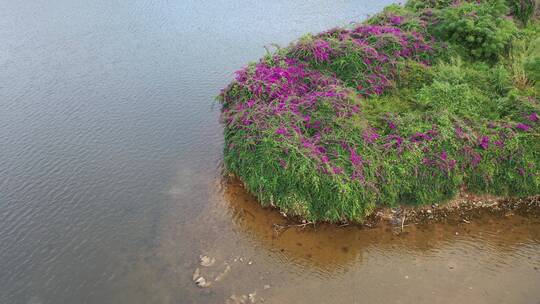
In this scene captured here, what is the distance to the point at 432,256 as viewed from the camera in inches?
389

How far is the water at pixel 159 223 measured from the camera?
30.5 feet

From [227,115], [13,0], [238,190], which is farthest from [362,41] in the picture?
[13,0]

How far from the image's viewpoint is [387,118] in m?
11.6

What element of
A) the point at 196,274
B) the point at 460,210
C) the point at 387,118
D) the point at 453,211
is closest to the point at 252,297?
the point at 196,274

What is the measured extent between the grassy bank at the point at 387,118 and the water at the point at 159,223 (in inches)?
40.7

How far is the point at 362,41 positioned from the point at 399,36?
139 centimetres

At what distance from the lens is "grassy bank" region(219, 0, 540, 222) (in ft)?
33.7

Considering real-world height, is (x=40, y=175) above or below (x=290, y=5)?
below

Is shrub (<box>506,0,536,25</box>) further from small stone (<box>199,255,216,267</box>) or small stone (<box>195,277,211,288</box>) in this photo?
small stone (<box>195,277,211,288</box>)

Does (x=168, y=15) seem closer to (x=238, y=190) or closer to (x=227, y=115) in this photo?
(x=227, y=115)

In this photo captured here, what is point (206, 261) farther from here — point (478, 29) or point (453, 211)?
point (478, 29)

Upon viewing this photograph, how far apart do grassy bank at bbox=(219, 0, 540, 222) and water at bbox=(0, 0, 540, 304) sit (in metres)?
1.03

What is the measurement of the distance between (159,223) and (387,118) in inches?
273

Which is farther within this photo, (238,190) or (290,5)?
(290,5)
